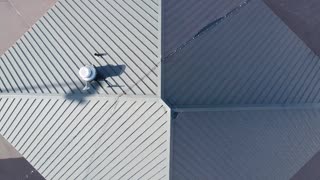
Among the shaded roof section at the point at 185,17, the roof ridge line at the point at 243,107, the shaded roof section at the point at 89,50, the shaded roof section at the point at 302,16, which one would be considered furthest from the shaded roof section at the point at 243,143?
the shaded roof section at the point at 302,16

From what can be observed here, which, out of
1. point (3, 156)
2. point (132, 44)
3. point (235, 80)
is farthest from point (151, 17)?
point (3, 156)

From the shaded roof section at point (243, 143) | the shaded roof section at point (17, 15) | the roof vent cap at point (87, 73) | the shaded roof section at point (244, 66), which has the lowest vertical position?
the shaded roof section at point (243, 143)

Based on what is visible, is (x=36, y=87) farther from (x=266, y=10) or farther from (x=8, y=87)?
(x=266, y=10)

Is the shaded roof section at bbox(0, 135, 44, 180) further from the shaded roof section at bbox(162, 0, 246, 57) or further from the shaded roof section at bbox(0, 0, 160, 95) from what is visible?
the shaded roof section at bbox(162, 0, 246, 57)

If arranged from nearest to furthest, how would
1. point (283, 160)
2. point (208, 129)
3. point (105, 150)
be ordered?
point (208, 129)
point (105, 150)
point (283, 160)

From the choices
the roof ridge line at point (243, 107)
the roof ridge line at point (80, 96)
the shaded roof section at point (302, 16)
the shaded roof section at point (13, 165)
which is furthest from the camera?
the shaded roof section at point (302, 16)

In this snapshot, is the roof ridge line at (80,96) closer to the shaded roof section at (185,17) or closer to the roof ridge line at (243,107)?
the roof ridge line at (243,107)
